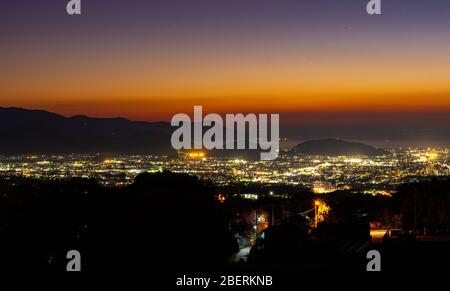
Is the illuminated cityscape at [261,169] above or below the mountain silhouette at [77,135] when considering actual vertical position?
below

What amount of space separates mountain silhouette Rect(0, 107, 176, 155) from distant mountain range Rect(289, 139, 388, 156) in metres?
17.6

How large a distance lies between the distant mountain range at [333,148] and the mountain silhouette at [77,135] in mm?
Result: 17607

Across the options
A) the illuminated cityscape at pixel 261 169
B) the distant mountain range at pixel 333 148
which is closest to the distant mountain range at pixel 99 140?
the distant mountain range at pixel 333 148

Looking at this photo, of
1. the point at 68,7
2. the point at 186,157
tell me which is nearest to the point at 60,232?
the point at 68,7

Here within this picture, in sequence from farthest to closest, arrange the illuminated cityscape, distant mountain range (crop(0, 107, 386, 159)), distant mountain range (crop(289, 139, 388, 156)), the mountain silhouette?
distant mountain range (crop(289, 139, 388, 156)) → the mountain silhouette → distant mountain range (crop(0, 107, 386, 159)) → the illuminated cityscape

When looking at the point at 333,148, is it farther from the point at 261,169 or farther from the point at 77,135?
the point at 77,135

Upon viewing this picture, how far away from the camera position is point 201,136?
84.6 ft

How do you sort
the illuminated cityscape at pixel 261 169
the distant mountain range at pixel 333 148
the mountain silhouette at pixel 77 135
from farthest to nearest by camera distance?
the distant mountain range at pixel 333 148 < the mountain silhouette at pixel 77 135 < the illuminated cityscape at pixel 261 169

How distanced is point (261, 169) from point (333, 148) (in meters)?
22.7

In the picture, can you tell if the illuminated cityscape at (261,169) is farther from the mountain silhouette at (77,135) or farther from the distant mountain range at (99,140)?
the mountain silhouette at (77,135)

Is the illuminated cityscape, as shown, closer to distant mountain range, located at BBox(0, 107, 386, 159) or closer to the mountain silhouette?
distant mountain range, located at BBox(0, 107, 386, 159)

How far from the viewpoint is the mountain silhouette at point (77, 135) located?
6499 centimetres

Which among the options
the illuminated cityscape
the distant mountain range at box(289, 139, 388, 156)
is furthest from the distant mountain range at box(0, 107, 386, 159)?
the illuminated cityscape

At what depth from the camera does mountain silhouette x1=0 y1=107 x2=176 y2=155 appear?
6499cm
